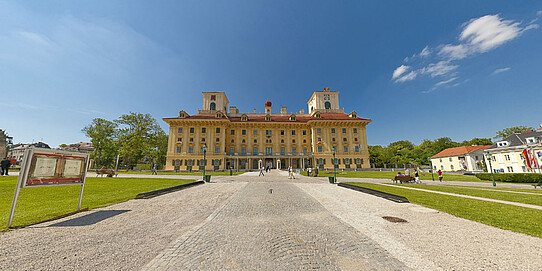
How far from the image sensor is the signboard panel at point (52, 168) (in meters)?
4.71

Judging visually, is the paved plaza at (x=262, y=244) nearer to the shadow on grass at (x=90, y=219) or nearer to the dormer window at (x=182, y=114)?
the shadow on grass at (x=90, y=219)

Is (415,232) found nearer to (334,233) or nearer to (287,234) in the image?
(334,233)

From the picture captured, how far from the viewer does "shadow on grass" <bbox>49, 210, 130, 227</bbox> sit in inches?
174

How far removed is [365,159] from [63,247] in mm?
49433

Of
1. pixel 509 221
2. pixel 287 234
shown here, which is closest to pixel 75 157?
pixel 287 234

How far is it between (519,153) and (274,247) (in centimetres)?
5431

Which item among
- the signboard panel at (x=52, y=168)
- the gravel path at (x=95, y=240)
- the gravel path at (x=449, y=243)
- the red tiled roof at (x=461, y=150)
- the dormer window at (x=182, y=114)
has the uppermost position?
the dormer window at (x=182, y=114)

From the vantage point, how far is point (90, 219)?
15.9ft

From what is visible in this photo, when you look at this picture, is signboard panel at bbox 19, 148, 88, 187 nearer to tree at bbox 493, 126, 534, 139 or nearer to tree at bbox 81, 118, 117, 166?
tree at bbox 81, 118, 117, 166

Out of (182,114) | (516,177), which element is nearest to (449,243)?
(516,177)

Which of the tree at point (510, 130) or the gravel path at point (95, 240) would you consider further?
the tree at point (510, 130)

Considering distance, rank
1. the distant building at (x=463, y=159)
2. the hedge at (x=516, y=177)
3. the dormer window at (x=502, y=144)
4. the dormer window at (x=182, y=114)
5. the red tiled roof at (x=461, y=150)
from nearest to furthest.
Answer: the hedge at (x=516, y=177) → the dormer window at (x=502, y=144) → the dormer window at (x=182, y=114) → the distant building at (x=463, y=159) → the red tiled roof at (x=461, y=150)

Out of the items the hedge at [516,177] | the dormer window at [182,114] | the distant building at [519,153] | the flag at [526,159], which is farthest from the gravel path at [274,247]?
the distant building at [519,153]

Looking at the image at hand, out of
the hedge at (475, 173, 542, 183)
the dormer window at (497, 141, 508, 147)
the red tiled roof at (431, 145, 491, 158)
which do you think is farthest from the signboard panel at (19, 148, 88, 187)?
the red tiled roof at (431, 145, 491, 158)
